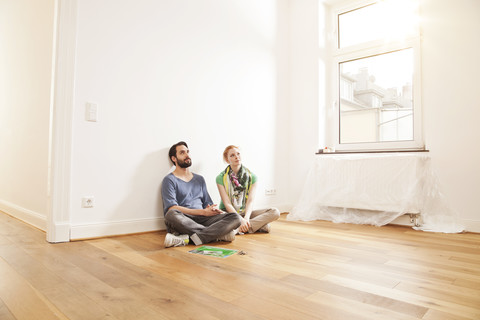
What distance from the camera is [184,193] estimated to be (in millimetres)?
2479

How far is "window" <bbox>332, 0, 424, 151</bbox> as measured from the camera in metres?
3.21

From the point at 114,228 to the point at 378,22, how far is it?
3437 millimetres

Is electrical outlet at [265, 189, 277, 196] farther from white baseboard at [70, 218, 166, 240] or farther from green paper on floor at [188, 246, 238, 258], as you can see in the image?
green paper on floor at [188, 246, 238, 258]

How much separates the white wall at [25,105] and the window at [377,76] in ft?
9.98

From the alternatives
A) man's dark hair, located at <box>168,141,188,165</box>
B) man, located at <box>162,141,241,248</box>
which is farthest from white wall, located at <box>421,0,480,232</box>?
man's dark hair, located at <box>168,141,188,165</box>

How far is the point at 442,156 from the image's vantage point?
2.85 meters

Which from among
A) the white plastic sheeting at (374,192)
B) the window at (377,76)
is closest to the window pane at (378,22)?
the window at (377,76)

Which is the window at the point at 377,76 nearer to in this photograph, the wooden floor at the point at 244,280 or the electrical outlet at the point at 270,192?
the electrical outlet at the point at 270,192

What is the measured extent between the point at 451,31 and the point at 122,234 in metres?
3.35

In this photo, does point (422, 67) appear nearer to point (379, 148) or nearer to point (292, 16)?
point (379, 148)

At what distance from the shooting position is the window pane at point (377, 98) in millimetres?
3258

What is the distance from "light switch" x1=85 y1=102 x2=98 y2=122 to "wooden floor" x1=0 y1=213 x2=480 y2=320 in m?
0.85

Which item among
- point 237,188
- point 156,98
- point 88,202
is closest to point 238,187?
point 237,188

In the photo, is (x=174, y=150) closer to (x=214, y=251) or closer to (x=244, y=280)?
(x=214, y=251)
